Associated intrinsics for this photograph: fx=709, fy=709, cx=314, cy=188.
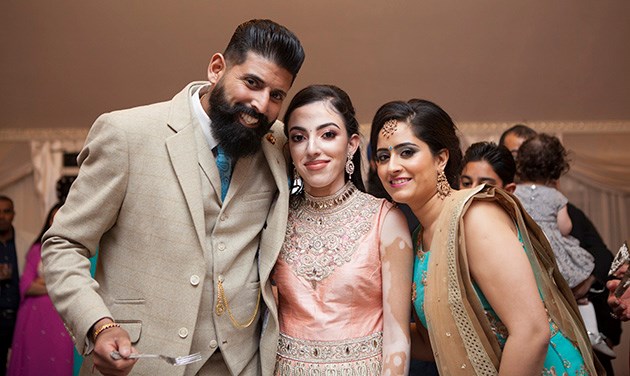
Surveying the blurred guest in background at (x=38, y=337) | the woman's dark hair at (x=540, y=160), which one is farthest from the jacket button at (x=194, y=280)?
the blurred guest in background at (x=38, y=337)

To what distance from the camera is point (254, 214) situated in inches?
91.4

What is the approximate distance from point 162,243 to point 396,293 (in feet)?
2.46

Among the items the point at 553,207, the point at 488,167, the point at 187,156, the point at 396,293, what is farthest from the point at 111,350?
the point at 553,207

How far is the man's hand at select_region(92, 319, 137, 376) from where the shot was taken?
1.84 m

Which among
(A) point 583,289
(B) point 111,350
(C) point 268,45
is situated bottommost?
(A) point 583,289

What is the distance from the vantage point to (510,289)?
199cm

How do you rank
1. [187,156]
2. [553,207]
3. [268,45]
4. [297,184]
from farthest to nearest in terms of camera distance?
1. [553,207]
2. [297,184]
3. [268,45]
4. [187,156]

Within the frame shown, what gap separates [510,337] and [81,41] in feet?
19.9

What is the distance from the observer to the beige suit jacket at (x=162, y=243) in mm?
2109

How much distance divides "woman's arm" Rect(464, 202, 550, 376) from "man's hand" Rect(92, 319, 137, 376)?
0.99 metres

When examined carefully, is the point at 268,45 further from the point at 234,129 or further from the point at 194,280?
the point at 194,280

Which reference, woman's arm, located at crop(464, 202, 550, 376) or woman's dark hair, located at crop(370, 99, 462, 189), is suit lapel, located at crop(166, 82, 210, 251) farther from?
woman's arm, located at crop(464, 202, 550, 376)

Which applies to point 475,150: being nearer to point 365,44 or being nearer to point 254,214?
point 254,214

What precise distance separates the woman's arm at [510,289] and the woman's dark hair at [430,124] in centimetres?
33
